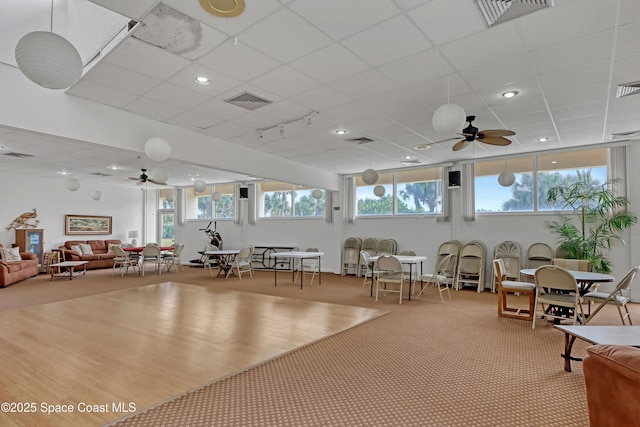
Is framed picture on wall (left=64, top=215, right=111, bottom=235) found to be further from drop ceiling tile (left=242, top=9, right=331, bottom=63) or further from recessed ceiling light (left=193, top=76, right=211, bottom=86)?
drop ceiling tile (left=242, top=9, right=331, bottom=63)

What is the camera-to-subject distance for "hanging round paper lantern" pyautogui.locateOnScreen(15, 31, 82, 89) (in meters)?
2.12

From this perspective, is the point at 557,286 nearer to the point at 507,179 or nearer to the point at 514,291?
the point at 514,291

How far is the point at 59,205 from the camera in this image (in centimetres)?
1128

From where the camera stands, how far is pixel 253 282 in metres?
8.52

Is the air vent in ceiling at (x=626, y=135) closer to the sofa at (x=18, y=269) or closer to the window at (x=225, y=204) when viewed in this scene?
the window at (x=225, y=204)

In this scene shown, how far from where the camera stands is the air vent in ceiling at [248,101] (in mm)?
4352

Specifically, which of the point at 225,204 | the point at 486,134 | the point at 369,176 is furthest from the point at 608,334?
the point at 225,204

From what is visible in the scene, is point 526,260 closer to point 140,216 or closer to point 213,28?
point 213,28

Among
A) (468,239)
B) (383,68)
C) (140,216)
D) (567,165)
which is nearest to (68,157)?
(140,216)

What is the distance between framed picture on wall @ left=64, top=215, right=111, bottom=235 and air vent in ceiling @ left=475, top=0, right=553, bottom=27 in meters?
13.5

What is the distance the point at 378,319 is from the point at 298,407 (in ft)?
8.85

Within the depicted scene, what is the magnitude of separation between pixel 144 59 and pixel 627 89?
567cm

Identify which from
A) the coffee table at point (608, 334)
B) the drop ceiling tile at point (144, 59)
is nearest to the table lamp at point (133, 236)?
the drop ceiling tile at point (144, 59)

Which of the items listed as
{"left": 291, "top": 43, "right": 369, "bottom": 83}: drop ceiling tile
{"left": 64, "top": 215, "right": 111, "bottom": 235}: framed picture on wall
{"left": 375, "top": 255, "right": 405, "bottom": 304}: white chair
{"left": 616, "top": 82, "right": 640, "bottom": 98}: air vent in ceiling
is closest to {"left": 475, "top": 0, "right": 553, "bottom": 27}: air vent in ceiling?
{"left": 291, "top": 43, "right": 369, "bottom": 83}: drop ceiling tile
